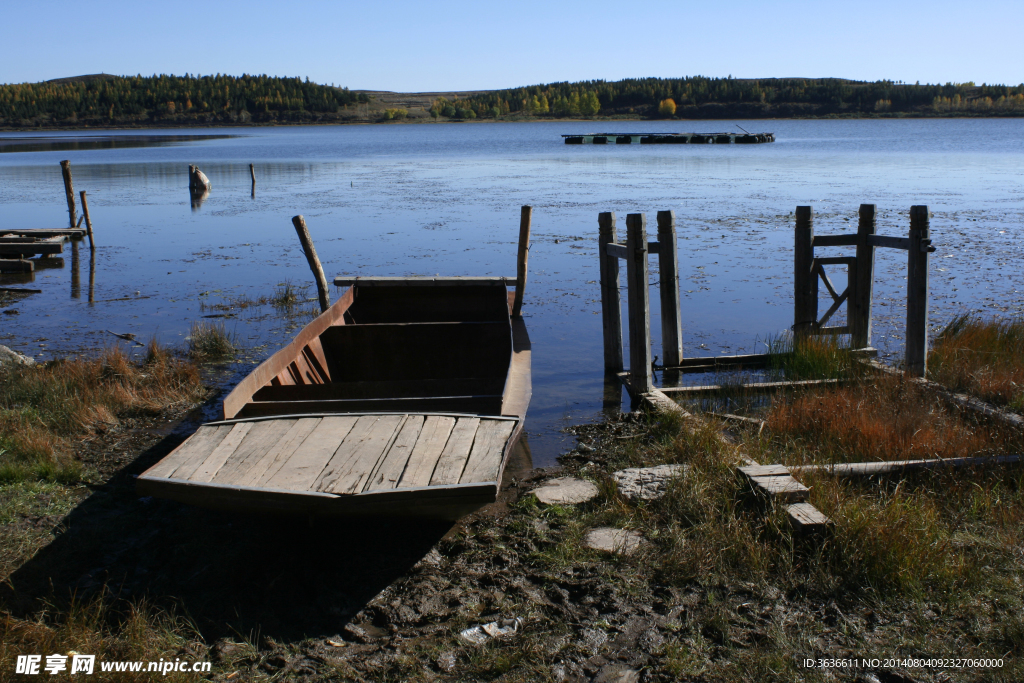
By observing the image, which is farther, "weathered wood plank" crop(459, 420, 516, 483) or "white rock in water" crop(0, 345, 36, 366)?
"white rock in water" crop(0, 345, 36, 366)

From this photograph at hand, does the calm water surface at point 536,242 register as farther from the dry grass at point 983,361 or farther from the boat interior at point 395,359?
the dry grass at point 983,361

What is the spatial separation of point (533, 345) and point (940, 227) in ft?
44.5

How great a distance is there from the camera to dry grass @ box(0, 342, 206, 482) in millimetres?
5535

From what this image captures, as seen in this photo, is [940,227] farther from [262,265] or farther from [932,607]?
[932,607]

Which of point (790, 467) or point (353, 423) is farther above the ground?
point (353, 423)

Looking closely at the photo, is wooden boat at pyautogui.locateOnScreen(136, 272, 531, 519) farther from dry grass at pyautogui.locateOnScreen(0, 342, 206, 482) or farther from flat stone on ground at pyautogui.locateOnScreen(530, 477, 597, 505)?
dry grass at pyautogui.locateOnScreen(0, 342, 206, 482)

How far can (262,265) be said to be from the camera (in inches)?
644

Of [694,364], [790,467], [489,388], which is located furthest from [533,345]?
[790,467]

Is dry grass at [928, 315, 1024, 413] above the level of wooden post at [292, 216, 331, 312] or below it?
below

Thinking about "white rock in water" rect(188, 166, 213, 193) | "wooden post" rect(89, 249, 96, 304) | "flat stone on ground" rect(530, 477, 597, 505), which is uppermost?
"white rock in water" rect(188, 166, 213, 193)

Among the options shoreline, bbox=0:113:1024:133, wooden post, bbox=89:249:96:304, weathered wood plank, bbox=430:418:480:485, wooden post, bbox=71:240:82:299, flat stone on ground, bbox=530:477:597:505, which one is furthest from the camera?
shoreline, bbox=0:113:1024:133

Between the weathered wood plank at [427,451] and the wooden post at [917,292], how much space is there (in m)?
4.61

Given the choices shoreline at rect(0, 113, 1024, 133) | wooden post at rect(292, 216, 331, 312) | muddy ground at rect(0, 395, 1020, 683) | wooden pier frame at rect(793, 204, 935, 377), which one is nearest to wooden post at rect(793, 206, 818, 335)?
wooden pier frame at rect(793, 204, 935, 377)

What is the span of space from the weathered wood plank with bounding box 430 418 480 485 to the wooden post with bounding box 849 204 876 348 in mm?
5019
